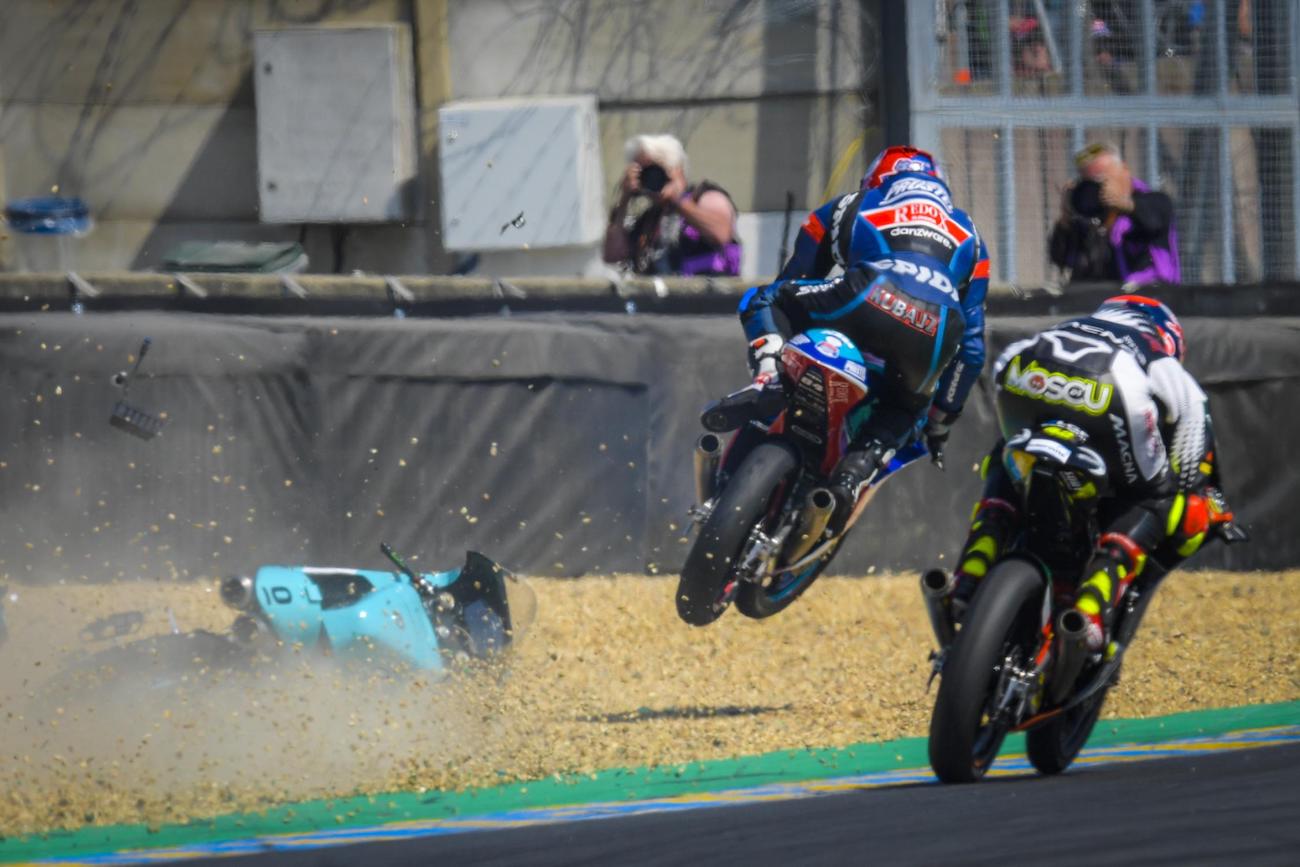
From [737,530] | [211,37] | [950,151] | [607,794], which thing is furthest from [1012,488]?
[211,37]

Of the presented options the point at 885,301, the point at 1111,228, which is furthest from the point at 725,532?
the point at 1111,228

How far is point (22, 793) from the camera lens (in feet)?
17.4

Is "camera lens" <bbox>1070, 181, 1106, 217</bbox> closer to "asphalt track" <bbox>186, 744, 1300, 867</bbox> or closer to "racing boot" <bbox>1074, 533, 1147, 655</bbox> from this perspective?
"racing boot" <bbox>1074, 533, 1147, 655</bbox>

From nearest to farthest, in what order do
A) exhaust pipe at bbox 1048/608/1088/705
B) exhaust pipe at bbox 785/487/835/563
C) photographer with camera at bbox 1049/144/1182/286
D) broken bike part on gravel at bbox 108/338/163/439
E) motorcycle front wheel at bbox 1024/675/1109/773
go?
exhaust pipe at bbox 1048/608/1088/705 → motorcycle front wheel at bbox 1024/675/1109/773 → exhaust pipe at bbox 785/487/835/563 → broken bike part on gravel at bbox 108/338/163/439 → photographer with camera at bbox 1049/144/1182/286

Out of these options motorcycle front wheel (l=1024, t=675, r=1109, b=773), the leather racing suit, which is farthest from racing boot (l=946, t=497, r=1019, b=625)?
motorcycle front wheel (l=1024, t=675, r=1109, b=773)

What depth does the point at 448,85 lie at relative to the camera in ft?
41.2

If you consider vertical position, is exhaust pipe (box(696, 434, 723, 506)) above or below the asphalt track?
above

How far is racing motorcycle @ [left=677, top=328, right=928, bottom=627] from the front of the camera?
19.7 feet

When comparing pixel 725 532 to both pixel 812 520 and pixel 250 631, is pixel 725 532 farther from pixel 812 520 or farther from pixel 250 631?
pixel 250 631

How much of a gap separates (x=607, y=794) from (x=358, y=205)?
7681mm

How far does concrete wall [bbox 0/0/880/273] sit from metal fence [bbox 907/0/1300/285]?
617 mm

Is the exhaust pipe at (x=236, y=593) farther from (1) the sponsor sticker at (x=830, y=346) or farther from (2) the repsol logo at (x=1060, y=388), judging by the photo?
(2) the repsol logo at (x=1060, y=388)

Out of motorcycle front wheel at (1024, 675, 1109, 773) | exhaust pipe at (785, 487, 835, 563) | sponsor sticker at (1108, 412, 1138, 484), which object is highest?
sponsor sticker at (1108, 412, 1138, 484)

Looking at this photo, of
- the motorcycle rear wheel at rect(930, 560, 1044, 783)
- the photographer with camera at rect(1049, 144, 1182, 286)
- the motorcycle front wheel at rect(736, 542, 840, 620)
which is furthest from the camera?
the photographer with camera at rect(1049, 144, 1182, 286)
